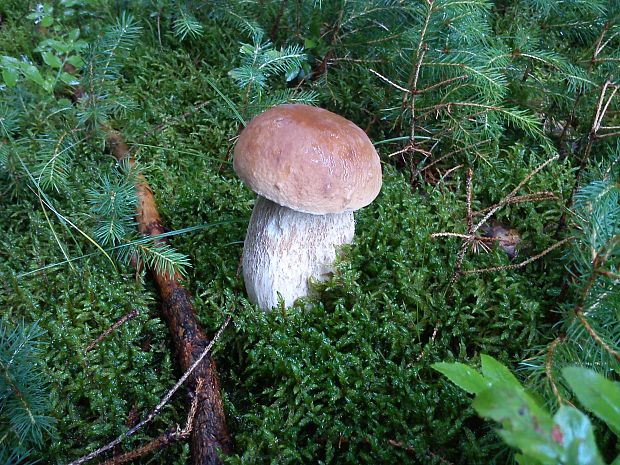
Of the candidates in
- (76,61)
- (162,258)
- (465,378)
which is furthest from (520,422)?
(76,61)

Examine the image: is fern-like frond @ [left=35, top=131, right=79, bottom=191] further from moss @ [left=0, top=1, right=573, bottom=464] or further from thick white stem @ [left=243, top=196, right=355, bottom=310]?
thick white stem @ [left=243, top=196, right=355, bottom=310]

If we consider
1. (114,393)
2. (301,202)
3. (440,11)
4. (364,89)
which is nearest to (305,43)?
(364,89)

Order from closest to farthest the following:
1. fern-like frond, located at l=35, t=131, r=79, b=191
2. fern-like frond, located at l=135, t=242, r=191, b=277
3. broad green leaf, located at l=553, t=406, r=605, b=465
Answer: broad green leaf, located at l=553, t=406, r=605, b=465, fern-like frond, located at l=135, t=242, r=191, b=277, fern-like frond, located at l=35, t=131, r=79, b=191

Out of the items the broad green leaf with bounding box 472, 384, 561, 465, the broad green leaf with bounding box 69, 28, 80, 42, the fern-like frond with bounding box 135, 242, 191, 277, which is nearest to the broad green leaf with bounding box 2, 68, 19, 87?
the broad green leaf with bounding box 69, 28, 80, 42

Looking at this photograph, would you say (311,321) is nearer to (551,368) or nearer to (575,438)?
(551,368)

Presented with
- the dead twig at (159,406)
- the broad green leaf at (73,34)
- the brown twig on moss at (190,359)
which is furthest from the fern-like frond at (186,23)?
the dead twig at (159,406)
